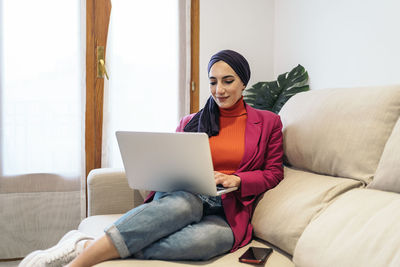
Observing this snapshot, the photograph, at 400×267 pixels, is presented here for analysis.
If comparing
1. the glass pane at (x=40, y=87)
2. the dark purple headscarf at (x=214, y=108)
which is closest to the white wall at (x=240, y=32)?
the glass pane at (x=40, y=87)

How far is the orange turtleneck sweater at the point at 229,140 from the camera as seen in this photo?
5.45 feet

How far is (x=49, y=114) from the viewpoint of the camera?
2.44m

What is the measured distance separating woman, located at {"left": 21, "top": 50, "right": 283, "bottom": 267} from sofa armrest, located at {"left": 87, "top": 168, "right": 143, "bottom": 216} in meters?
0.31

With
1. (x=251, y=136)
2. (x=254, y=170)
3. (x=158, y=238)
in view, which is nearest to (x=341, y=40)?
(x=251, y=136)

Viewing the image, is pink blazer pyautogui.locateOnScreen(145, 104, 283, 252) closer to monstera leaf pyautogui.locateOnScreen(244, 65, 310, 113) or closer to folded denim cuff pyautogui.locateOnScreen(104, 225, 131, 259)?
folded denim cuff pyautogui.locateOnScreen(104, 225, 131, 259)

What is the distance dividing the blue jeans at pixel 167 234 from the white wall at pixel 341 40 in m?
1.16

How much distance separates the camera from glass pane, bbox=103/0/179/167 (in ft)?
8.39

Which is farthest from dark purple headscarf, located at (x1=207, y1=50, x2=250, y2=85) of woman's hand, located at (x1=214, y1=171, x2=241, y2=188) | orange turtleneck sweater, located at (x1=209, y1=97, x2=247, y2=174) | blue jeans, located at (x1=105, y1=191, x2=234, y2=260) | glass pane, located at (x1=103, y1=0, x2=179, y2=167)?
glass pane, located at (x1=103, y1=0, x2=179, y2=167)

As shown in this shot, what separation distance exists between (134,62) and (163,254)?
1.60 m

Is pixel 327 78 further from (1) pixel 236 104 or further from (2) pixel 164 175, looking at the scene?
(2) pixel 164 175

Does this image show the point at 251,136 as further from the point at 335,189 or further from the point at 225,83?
the point at 335,189

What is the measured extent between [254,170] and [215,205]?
214 millimetres

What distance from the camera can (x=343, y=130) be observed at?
1417 millimetres

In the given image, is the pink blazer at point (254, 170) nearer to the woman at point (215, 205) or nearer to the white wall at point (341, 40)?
the woman at point (215, 205)
